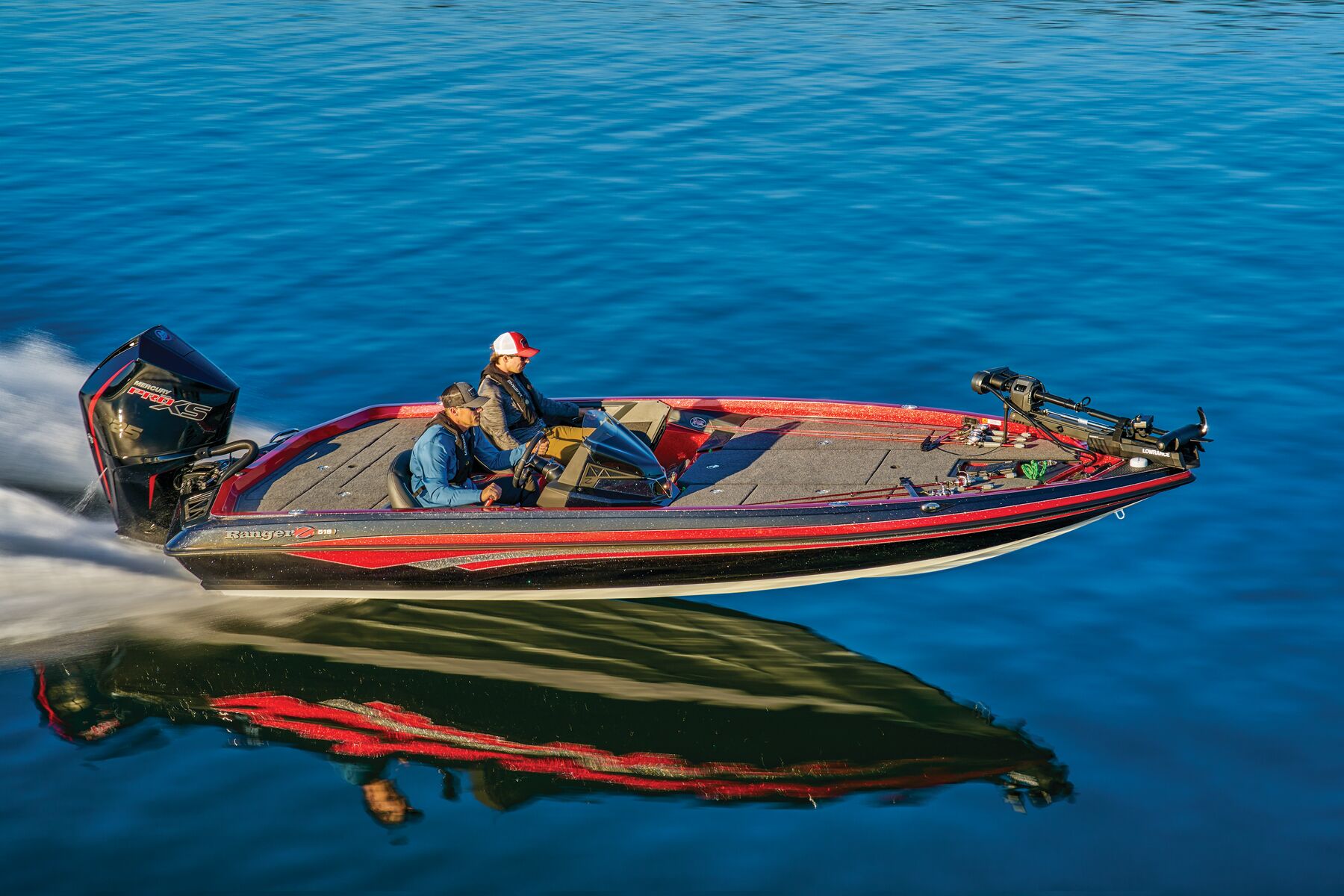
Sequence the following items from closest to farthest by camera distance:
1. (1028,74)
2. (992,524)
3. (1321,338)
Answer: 1. (992,524)
2. (1321,338)
3. (1028,74)

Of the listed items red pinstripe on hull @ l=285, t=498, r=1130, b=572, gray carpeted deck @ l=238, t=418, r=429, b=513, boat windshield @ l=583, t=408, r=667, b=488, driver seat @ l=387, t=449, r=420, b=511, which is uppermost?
boat windshield @ l=583, t=408, r=667, b=488

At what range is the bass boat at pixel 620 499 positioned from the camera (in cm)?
983

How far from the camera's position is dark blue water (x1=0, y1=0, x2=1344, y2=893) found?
311 inches

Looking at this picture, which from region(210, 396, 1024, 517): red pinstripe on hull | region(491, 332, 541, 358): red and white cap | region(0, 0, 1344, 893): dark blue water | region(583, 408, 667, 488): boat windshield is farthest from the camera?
region(210, 396, 1024, 517): red pinstripe on hull

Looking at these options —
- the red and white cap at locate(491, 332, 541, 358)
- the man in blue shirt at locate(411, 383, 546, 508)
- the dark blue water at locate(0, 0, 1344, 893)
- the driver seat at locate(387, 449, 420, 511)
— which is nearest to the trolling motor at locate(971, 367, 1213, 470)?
the dark blue water at locate(0, 0, 1344, 893)

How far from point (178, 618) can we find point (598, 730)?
12.1 feet

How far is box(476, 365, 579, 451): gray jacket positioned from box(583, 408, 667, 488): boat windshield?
1.92ft

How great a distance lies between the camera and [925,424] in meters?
11.4

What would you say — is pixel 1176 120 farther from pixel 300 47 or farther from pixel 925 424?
pixel 300 47

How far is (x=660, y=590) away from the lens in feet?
33.9

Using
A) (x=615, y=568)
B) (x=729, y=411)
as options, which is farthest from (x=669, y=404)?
(x=615, y=568)

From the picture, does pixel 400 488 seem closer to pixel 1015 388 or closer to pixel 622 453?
pixel 622 453

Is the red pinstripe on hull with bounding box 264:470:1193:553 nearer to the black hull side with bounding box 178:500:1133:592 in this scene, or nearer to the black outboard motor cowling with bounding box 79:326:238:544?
the black hull side with bounding box 178:500:1133:592

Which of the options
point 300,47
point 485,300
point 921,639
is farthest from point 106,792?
point 300,47
